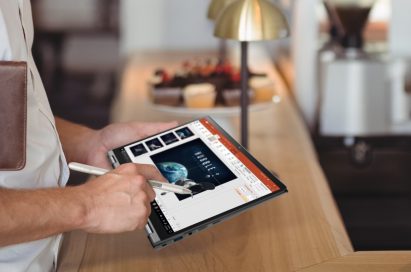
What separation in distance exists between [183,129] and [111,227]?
36 centimetres

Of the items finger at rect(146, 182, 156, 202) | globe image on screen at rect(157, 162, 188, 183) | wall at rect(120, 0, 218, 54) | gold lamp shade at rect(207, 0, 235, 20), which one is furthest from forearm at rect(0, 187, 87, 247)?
wall at rect(120, 0, 218, 54)

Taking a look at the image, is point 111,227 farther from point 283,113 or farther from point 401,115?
point 401,115

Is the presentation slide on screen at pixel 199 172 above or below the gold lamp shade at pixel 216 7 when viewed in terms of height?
below

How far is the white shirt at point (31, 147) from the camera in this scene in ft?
3.57

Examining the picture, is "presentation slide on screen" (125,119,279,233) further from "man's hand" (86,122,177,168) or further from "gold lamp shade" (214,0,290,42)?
"gold lamp shade" (214,0,290,42)

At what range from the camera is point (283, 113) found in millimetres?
2150

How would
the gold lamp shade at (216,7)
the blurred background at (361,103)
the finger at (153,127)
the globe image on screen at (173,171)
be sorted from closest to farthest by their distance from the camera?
the globe image on screen at (173,171), the finger at (153,127), the gold lamp shade at (216,7), the blurred background at (361,103)

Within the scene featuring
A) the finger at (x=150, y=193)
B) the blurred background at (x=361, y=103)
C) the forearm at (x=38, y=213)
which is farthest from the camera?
the blurred background at (x=361, y=103)

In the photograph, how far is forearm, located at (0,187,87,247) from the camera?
3.31 feet

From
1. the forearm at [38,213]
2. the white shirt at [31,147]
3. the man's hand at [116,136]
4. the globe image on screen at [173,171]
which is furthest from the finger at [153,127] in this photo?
the forearm at [38,213]

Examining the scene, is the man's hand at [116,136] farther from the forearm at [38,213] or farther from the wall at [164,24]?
the wall at [164,24]

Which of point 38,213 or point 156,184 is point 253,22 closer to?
point 156,184

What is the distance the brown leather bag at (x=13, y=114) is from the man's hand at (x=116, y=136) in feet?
1.39

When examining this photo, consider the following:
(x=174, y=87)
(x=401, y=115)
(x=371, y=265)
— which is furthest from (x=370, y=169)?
(x=371, y=265)
